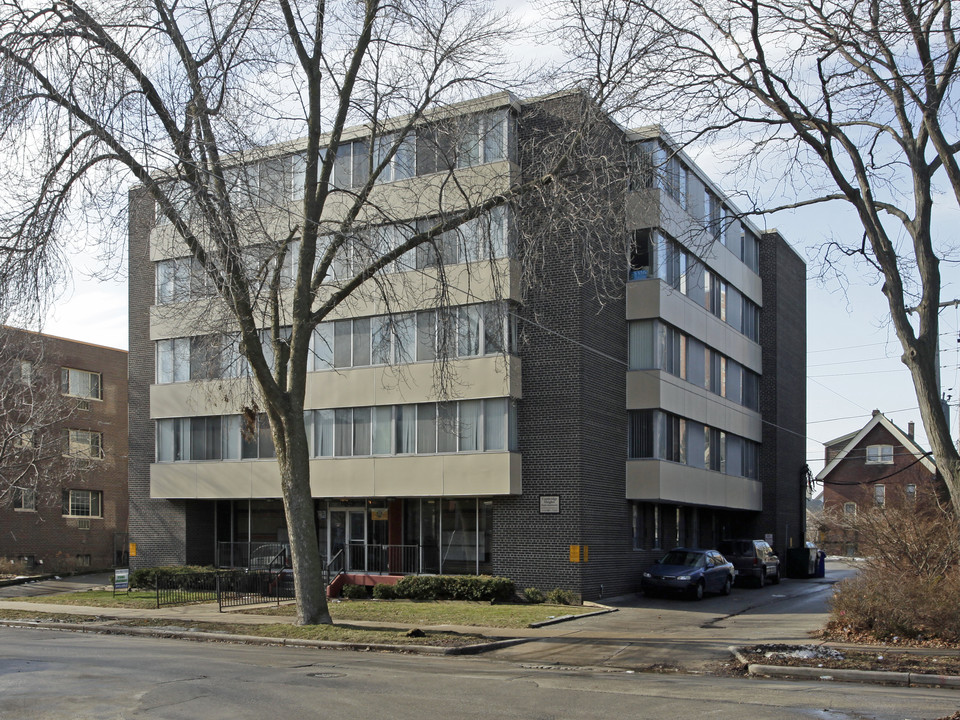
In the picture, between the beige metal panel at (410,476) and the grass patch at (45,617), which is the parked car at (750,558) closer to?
the beige metal panel at (410,476)

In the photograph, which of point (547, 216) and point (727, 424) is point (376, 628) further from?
point (727, 424)

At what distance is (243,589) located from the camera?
87.2 feet

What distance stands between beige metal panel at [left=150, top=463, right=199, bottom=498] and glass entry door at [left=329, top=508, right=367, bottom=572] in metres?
5.29

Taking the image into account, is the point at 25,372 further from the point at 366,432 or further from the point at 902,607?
the point at 902,607

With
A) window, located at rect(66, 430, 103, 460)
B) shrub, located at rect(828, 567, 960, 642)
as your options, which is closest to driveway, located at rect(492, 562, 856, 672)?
shrub, located at rect(828, 567, 960, 642)

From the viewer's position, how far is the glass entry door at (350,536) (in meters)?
30.7

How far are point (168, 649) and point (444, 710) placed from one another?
7.99 meters

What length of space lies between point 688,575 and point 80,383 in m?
31.7

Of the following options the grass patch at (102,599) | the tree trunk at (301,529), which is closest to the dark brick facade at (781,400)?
the grass patch at (102,599)

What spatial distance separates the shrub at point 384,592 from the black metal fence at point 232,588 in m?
2.33

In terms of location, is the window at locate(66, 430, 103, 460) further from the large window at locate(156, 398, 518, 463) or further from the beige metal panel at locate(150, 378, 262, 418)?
the large window at locate(156, 398, 518, 463)

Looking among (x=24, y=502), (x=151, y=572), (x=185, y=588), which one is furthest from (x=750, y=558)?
(x=24, y=502)

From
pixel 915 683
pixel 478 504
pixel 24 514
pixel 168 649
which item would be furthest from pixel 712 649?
pixel 24 514

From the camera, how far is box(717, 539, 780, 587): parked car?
1396 inches
